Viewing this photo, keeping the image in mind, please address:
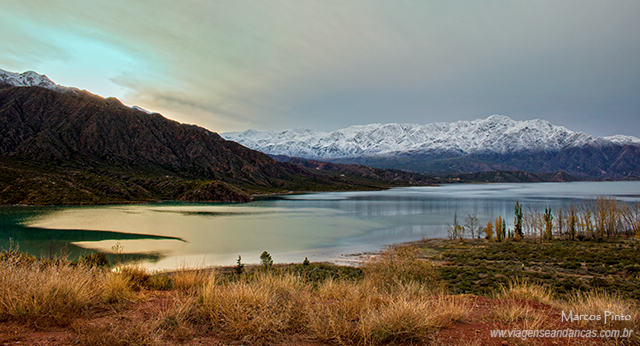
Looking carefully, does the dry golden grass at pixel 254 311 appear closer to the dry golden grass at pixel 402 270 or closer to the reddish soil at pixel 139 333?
the reddish soil at pixel 139 333

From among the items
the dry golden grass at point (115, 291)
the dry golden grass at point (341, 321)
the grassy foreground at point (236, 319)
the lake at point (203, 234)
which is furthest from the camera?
the lake at point (203, 234)

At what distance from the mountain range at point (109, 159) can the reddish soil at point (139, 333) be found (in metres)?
87.0

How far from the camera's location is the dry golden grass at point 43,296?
464 centimetres

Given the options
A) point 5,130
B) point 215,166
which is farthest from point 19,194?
point 215,166

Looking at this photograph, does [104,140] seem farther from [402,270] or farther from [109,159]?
[402,270]

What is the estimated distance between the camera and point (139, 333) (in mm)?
4215

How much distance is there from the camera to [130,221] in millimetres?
51594

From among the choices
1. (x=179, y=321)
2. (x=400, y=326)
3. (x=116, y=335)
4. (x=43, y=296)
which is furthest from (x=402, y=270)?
(x=43, y=296)

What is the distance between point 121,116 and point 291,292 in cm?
17956

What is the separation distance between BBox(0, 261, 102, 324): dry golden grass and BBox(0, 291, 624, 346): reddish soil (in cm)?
15

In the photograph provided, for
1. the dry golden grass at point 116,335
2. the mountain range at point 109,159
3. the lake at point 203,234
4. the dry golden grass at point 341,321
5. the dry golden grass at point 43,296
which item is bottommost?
the lake at point 203,234

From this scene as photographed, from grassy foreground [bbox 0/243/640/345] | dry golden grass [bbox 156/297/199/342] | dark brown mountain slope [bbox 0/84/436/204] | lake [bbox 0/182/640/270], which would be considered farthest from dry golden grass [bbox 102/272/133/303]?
dark brown mountain slope [bbox 0/84/436/204]

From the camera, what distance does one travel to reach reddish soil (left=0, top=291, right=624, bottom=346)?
13.4 ft

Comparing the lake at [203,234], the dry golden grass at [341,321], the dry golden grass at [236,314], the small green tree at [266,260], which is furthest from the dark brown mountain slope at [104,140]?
the dry golden grass at [341,321]
